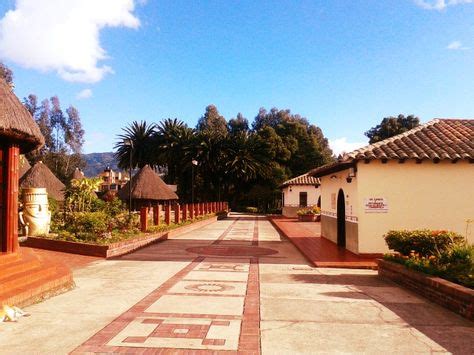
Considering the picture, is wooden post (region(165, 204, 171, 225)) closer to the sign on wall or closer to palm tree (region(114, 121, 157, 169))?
the sign on wall

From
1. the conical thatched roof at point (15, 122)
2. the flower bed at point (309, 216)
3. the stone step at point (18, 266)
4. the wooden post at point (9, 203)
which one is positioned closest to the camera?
the stone step at point (18, 266)

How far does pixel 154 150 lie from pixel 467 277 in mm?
55004

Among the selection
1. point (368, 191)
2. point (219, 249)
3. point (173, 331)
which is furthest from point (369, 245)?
point (173, 331)

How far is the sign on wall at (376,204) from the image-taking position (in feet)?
44.8

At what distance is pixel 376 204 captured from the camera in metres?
13.7

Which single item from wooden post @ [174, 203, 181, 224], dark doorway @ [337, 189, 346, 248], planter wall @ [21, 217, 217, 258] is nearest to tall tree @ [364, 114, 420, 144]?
wooden post @ [174, 203, 181, 224]

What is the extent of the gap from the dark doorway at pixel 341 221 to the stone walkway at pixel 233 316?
5446 millimetres

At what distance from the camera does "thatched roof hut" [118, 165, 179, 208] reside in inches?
1319

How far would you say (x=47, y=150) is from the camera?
61375 millimetres

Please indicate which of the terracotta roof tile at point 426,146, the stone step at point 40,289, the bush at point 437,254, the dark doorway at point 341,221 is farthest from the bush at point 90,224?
the bush at point 437,254

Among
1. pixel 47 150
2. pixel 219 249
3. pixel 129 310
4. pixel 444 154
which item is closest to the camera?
pixel 129 310

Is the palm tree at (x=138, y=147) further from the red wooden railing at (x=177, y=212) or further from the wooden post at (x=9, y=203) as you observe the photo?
the wooden post at (x=9, y=203)

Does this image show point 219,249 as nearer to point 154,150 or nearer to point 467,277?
point 467,277

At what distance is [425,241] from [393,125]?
4883cm
